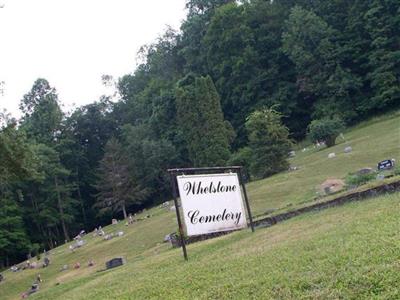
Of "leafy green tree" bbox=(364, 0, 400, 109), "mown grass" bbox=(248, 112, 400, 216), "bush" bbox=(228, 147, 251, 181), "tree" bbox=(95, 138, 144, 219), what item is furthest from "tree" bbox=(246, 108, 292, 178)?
"tree" bbox=(95, 138, 144, 219)

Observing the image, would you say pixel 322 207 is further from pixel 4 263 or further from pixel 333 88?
pixel 4 263

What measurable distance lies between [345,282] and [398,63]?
37.9 m

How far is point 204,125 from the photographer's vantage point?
39.2 metres

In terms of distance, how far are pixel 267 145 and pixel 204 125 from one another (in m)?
13.9

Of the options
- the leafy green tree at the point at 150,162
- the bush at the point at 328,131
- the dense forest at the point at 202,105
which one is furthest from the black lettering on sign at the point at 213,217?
the leafy green tree at the point at 150,162

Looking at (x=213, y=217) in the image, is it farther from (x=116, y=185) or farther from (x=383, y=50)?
(x=116, y=185)

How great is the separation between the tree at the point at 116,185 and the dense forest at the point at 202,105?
103mm

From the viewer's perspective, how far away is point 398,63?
3838 centimetres

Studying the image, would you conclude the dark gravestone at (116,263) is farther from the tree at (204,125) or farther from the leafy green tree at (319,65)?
the leafy green tree at (319,65)

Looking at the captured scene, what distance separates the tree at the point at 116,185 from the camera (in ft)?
147

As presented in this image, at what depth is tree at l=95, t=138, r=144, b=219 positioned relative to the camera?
44938 mm

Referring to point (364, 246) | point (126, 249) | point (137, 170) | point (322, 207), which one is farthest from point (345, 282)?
point (137, 170)

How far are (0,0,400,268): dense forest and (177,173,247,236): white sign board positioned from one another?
2117 cm

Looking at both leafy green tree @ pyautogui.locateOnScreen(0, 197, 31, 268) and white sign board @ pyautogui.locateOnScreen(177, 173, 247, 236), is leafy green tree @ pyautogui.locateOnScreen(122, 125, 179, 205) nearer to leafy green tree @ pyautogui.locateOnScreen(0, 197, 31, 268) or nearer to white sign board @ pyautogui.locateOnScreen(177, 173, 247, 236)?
leafy green tree @ pyautogui.locateOnScreen(0, 197, 31, 268)
